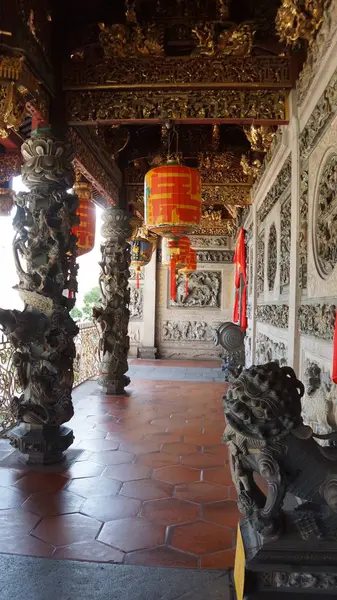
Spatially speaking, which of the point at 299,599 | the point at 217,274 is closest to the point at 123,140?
the point at 299,599

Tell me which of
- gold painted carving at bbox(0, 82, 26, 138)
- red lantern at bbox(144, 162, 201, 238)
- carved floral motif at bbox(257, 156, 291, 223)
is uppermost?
gold painted carving at bbox(0, 82, 26, 138)

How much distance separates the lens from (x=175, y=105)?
392cm

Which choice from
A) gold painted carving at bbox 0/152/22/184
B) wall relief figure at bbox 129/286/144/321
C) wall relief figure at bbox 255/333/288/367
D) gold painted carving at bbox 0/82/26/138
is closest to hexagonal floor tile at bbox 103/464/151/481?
wall relief figure at bbox 255/333/288/367

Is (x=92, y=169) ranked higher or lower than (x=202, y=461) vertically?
higher

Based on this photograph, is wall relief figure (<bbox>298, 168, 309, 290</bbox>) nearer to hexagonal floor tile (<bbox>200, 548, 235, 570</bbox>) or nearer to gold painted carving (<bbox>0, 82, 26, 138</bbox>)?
hexagonal floor tile (<bbox>200, 548, 235, 570</bbox>)

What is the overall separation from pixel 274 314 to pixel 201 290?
7554mm

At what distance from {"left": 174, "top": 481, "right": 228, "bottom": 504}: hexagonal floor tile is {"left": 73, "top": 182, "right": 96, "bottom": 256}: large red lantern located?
3254mm

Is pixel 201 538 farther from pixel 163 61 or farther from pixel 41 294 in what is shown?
pixel 163 61

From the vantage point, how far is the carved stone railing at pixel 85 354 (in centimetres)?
744

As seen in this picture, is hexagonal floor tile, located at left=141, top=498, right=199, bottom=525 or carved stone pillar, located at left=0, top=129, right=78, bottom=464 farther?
carved stone pillar, located at left=0, top=129, right=78, bottom=464

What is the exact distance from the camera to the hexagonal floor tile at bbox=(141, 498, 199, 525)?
2730mm

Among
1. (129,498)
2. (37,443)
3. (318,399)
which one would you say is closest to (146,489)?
(129,498)

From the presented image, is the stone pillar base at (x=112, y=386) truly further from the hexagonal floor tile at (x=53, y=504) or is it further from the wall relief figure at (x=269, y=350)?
the hexagonal floor tile at (x=53, y=504)

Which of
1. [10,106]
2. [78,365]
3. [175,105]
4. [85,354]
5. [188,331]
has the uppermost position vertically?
[175,105]
